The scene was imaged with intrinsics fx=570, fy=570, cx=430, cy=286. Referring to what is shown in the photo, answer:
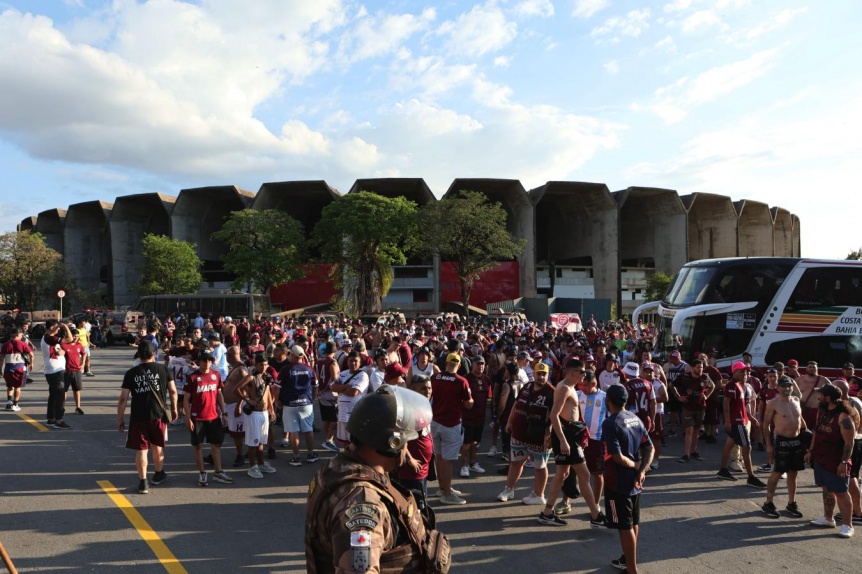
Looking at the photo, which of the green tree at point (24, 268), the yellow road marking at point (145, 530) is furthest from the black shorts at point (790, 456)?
the green tree at point (24, 268)

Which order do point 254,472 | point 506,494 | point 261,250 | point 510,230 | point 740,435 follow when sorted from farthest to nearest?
point 510,230 → point 261,250 → point 740,435 → point 254,472 → point 506,494

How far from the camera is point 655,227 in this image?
58562 mm

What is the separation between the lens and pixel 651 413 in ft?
26.6

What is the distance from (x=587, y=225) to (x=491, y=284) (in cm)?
1284

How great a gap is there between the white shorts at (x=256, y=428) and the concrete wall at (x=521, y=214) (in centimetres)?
4468

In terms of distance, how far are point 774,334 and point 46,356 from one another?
15395 mm

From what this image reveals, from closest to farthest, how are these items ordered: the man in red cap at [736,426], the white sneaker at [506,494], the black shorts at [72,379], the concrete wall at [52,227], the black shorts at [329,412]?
the white sneaker at [506,494]
the man in red cap at [736,426]
the black shorts at [329,412]
the black shorts at [72,379]
the concrete wall at [52,227]

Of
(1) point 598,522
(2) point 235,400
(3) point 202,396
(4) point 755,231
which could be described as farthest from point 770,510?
(4) point 755,231

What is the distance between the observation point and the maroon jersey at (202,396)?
6.98m

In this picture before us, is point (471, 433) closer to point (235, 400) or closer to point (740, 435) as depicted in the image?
point (235, 400)

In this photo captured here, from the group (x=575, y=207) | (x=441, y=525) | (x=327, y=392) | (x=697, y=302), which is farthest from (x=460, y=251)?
(x=441, y=525)

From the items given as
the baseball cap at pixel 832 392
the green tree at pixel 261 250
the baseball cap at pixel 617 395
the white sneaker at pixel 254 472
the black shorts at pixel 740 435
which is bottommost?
the white sneaker at pixel 254 472

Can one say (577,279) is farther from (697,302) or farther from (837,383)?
(837,383)

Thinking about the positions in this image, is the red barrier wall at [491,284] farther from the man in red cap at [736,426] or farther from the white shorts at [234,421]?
the white shorts at [234,421]
